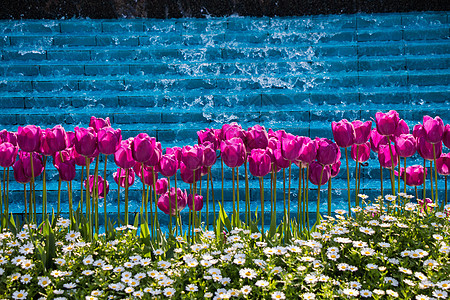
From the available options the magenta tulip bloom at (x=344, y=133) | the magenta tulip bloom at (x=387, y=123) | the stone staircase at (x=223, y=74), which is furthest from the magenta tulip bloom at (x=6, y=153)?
the stone staircase at (x=223, y=74)

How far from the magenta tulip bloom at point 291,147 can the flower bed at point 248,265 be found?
34 centimetres

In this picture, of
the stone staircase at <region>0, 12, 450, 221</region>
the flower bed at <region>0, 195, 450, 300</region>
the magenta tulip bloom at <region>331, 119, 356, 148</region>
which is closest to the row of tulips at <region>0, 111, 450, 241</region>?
the magenta tulip bloom at <region>331, 119, 356, 148</region>

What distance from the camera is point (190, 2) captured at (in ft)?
25.4

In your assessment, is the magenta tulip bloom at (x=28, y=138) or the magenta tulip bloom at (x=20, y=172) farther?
the magenta tulip bloom at (x=20, y=172)

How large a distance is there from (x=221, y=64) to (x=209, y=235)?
13.5ft

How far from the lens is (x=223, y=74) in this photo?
5.74 metres

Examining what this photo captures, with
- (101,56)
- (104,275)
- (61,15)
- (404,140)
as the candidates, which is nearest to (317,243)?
(404,140)

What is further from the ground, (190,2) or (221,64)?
(190,2)

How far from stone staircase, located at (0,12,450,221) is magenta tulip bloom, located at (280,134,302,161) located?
229 cm

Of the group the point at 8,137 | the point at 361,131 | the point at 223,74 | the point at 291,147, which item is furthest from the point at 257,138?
the point at 223,74

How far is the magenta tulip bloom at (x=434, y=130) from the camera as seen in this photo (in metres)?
2.01

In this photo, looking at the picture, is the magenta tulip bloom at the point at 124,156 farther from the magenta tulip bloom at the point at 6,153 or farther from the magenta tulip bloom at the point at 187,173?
the magenta tulip bloom at the point at 6,153

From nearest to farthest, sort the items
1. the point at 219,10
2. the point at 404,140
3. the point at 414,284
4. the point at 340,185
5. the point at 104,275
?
the point at 414,284 < the point at 104,275 < the point at 404,140 < the point at 340,185 < the point at 219,10

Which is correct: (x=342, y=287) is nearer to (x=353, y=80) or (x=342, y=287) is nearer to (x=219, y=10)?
(x=353, y=80)
